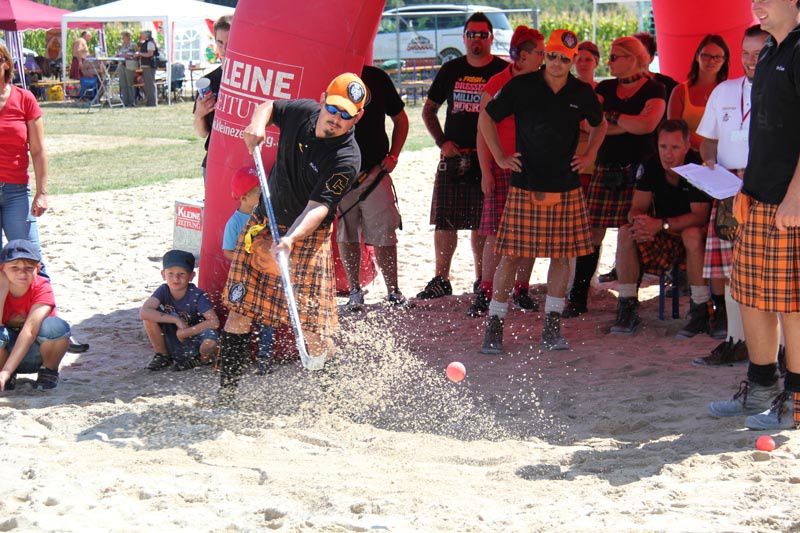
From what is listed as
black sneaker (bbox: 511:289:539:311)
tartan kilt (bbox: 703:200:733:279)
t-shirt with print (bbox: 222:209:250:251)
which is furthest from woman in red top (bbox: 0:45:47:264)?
tartan kilt (bbox: 703:200:733:279)

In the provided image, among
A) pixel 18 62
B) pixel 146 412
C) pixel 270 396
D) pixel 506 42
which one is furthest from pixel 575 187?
pixel 506 42

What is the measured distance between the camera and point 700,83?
6688mm

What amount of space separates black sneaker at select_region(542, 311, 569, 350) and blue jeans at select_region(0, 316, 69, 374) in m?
2.64

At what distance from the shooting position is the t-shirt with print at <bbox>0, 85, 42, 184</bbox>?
5.79m

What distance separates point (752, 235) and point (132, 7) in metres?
22.2

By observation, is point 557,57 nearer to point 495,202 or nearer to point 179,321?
point 495,202

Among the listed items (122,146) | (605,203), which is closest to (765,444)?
(605,203)

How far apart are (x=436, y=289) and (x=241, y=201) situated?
6.76 feet

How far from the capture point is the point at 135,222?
9.82 metres

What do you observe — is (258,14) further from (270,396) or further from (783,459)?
(783,459)

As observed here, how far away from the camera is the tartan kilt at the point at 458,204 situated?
7348 mm

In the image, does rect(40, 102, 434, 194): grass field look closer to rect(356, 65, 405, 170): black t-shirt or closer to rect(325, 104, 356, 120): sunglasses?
rect(356, 65, 405, 170): black t-shirt

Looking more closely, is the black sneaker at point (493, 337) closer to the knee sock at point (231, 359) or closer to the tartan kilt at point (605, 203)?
the tartan kilt at point (605, 203)

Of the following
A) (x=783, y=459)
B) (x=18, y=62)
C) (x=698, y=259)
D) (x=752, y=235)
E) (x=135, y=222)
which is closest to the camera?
(x=783, y=459)
